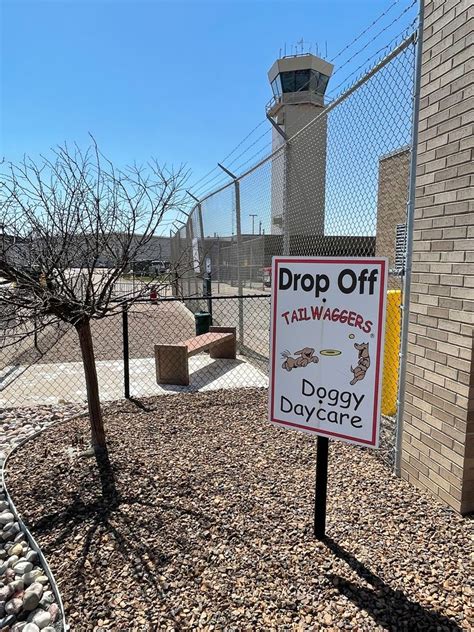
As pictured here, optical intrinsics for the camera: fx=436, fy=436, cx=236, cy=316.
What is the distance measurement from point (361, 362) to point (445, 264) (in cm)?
99

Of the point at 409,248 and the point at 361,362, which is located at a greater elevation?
the point at 409,248

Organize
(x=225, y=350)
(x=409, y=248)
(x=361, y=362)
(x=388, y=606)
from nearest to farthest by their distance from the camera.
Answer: (x=388, y=606) → (x=361, y=362) → (x=409, y=248) → (x=225, y=350)

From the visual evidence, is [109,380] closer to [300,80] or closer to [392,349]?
[392,349]

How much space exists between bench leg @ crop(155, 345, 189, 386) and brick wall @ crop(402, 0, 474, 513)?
127 inches

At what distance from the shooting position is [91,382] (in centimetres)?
332

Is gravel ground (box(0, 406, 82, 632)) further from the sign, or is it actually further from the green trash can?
the green trash can

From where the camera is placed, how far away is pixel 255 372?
6.23m

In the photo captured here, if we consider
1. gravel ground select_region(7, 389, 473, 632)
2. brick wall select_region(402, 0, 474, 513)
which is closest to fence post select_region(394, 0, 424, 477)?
brick wall select_region(402, 0, 474, 513)

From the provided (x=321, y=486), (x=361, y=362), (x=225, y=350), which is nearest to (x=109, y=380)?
(x=225, y=350)

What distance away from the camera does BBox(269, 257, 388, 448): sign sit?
2.01m

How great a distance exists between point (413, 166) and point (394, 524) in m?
2.21

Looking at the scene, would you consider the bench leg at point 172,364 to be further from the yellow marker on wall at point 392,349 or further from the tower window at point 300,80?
the tower window at point 300,80

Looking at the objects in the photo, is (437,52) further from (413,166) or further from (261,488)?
(261,488)

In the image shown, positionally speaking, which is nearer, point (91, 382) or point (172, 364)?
point (91, 382)
